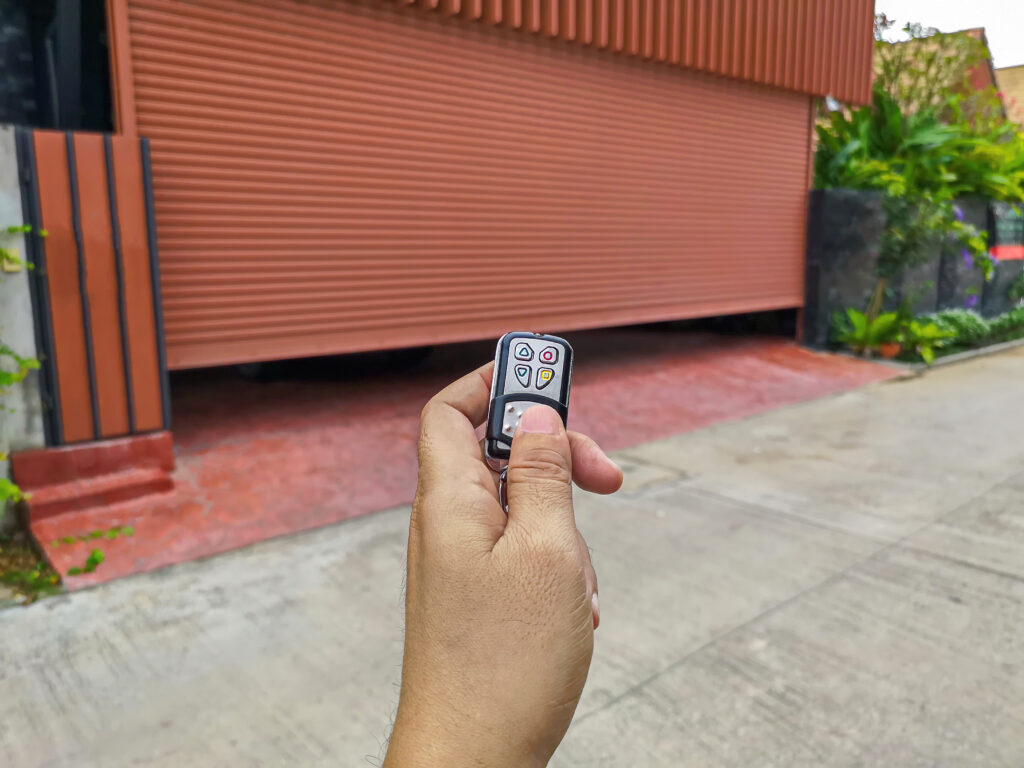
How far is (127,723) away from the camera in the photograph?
2992 millimetres

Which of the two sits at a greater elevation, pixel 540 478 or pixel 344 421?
pixel 540 478

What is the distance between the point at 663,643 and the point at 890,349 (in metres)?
8.53

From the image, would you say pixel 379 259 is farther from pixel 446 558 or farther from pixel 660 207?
pixel 446 558

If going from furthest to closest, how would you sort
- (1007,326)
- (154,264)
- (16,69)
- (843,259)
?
1. (1007,326)
2. (843,259)
3. (16,69)
4. (154,264)

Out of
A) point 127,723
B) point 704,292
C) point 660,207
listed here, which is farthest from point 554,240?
point 127,723

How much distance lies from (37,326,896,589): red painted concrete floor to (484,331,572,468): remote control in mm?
3542

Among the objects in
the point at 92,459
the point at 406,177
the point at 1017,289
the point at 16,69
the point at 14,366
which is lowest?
the point at 1017,289

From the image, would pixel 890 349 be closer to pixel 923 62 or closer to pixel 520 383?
pixel 923 62

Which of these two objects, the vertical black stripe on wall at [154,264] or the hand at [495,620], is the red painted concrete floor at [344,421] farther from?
the hand at [495,620]

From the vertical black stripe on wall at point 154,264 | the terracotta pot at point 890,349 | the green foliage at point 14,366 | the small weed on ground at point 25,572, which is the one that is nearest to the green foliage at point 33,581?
the small weed on ground at point 25,572

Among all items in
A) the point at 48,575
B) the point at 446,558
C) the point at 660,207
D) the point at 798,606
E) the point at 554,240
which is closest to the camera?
the point at 446,558

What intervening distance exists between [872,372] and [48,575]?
8.98 m

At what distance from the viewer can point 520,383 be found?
4.68 ft

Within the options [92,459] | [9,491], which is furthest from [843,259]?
[9,491]
